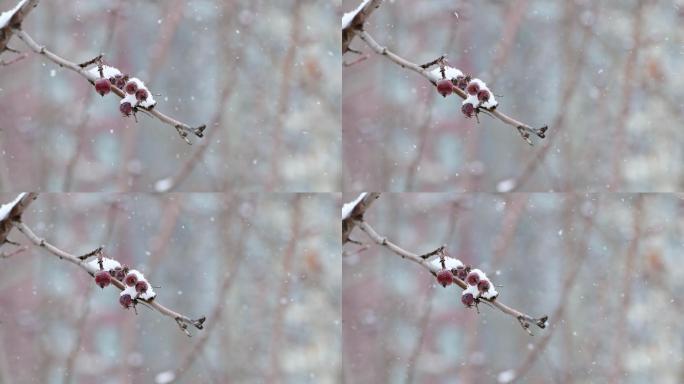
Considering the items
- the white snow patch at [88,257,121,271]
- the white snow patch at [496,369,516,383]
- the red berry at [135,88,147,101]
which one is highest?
the red berry at [135,88,147,101]

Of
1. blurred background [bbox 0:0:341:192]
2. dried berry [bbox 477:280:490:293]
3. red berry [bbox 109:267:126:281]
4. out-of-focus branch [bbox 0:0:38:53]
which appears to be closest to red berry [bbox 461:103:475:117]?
blurred background [bbox 0:0:341:192]

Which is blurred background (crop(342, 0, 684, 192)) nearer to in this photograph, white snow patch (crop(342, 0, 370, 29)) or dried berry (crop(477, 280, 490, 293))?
white snow patch (crop(342, 0, 370, 29))

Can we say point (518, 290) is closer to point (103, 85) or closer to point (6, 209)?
point (103, 85)

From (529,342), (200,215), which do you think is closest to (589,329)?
(529,342)

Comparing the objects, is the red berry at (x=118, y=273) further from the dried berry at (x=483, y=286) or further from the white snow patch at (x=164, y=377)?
the dried berry at (x=483, y=286)

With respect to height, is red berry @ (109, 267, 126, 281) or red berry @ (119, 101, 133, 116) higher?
red berry @ (119, 101, 133, 116)

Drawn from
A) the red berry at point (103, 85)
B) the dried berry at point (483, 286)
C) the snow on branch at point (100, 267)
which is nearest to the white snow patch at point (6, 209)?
the snow on branch at point (100, 267)
